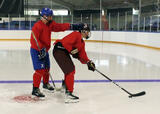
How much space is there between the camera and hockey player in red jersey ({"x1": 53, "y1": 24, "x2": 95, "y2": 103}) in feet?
9.07

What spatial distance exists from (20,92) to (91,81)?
1.15 m

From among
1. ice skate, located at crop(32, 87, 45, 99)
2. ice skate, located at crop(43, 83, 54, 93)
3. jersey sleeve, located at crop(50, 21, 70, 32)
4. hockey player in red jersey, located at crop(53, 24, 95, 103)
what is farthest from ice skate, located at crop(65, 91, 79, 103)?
jersey sleeve, located at crop(50, 21, 70, 32)

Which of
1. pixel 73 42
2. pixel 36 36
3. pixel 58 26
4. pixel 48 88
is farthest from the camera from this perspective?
pixel 48 88

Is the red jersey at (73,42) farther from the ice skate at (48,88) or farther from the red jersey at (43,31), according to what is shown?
the ice skate at (48,88)

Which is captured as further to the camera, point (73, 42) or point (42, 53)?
point (42, 53)

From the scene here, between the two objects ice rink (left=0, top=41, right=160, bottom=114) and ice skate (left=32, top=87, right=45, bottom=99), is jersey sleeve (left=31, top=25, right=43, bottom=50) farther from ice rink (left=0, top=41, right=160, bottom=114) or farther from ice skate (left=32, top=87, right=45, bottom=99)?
ice rink (left=0, top=41, right=160, bottom=114)

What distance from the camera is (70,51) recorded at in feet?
9.26

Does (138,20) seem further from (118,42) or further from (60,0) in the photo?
(60,0)

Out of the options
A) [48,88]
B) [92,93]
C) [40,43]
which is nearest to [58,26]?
[40,43]

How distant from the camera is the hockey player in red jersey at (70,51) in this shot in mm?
2764

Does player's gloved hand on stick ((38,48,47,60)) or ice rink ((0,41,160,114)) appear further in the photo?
player's gloved hand on stick ((38,48,47,60))

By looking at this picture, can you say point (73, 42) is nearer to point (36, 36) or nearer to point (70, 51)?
point (70, 51)

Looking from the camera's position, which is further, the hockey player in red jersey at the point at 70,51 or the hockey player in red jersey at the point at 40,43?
the hockey player in red jersey at the point at 40,43

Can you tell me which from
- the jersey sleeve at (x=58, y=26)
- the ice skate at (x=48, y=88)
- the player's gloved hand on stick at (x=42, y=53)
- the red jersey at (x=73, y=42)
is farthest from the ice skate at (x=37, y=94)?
the jersey sleeve at (x=58, y=26)
